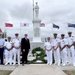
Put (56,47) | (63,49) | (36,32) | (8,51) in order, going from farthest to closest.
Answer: (36,32)
(8,51)
(56,47)
(63,49)

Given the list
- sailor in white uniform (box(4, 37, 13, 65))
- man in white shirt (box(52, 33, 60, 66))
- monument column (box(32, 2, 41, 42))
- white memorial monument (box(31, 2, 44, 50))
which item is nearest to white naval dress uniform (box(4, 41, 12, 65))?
sailor in white uniform (box(4, 37, 13, 65))

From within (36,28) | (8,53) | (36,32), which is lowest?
(8,53)

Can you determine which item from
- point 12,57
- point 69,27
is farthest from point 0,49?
point 69,27

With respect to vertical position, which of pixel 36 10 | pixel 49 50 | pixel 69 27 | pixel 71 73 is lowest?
pixel 71 73

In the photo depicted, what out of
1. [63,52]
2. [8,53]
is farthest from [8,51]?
[63,52]

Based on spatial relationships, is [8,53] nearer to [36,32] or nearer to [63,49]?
[63,49]

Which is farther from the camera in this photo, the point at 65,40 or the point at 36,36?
the point at 36,36

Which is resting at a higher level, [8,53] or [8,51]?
[8,51]

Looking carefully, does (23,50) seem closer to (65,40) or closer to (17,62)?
(17,62)

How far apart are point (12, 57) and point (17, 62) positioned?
42 cm

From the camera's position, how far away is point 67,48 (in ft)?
37.4

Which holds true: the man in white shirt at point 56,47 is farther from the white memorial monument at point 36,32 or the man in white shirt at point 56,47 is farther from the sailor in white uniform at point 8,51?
the white memorial monument at point 36,32

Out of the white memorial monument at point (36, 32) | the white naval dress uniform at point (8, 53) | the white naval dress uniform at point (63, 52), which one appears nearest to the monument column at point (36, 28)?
the white memorial monument at point (36, 32)

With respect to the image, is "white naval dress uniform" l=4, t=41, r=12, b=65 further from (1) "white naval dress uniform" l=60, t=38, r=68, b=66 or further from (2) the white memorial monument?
(2) the white memorial monument
